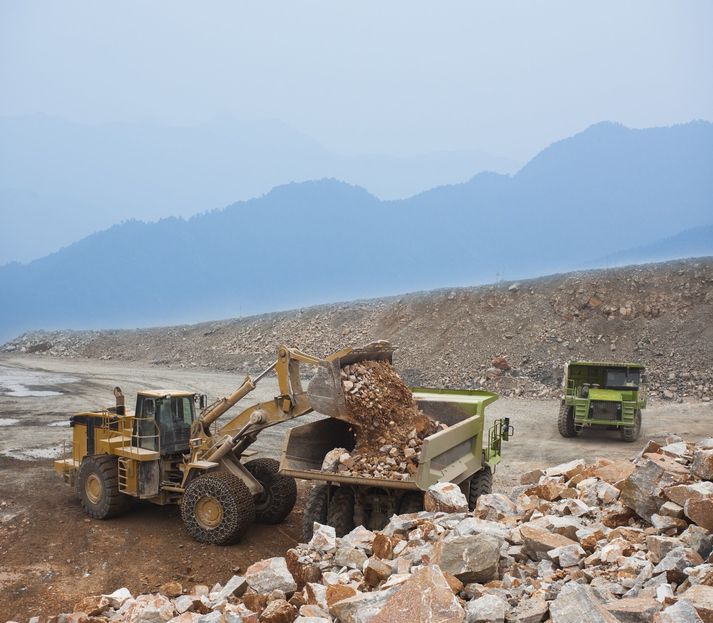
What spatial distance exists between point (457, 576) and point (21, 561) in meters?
6.24

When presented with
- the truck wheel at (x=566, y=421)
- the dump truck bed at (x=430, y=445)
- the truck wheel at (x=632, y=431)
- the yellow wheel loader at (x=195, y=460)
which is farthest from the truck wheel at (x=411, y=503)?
the truck wheel at (x=632, y=431)

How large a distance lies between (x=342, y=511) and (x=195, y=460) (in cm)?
248

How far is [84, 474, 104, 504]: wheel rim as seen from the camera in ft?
33.7

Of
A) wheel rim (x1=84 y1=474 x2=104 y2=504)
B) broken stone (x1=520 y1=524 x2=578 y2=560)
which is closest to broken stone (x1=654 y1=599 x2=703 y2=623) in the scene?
broken stone (x1=520 y1=524 x2=578 y2=560)

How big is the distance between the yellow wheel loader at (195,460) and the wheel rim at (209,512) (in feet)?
0.04

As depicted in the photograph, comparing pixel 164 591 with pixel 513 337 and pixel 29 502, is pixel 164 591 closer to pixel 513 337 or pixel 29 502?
pixel 29 502

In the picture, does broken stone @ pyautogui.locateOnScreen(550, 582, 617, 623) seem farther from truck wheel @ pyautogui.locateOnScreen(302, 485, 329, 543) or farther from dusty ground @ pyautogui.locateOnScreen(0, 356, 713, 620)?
dusty ground @ pyautogui.locateOnScreen(0, 356, 713, 620)

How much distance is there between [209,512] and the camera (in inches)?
364

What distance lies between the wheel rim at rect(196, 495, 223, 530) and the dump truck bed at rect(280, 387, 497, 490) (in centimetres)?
119

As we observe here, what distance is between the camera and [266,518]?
10203mm

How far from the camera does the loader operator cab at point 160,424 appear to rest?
10.0 metres

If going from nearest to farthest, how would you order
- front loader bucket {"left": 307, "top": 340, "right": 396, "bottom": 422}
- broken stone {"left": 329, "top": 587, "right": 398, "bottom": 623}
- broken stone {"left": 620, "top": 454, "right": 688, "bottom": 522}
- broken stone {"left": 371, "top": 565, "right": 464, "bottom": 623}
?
1. broken stone {"left": 371, "top": 565, "right": 464, "bottom": 623}
2. broken stone {"left": 329, "top": 587, "right": 398, "bottom": 623}
3. broken stone {"left": 620, "top": 454, "right": 688, "bottom": 522}
4. front loader bucket {"left": 307, "top": 340, "right": 396, "bottom": 422}

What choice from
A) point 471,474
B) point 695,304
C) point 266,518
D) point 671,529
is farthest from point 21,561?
point 695,304

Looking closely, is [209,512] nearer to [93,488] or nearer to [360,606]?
[93,488]
